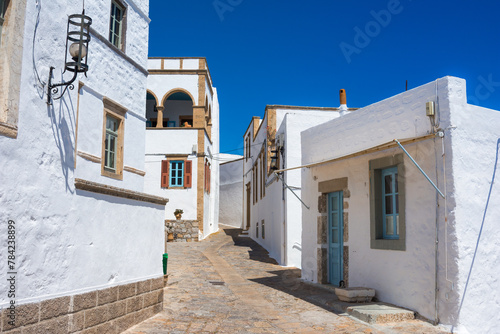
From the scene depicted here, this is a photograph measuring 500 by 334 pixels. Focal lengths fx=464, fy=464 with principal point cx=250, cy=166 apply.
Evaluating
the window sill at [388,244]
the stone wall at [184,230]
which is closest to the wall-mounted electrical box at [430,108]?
the window sill at [388,244]

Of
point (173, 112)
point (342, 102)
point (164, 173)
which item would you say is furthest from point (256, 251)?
point (173, 112)

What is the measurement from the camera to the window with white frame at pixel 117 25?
30.9ft

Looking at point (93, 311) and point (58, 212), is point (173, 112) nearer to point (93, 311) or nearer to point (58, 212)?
point (93, 311)

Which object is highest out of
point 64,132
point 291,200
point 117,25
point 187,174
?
point 117,25

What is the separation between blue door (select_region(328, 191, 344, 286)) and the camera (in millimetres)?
10109

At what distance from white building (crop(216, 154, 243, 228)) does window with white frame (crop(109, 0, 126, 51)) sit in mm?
22286

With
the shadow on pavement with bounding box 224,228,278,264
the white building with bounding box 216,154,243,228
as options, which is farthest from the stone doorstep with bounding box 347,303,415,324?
the white building with bounding box 216,154,243,228

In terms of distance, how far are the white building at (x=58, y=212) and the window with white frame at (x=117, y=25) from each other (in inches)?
53.0

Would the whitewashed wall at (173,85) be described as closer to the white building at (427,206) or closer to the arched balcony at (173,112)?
the arched balcony at (173,112)

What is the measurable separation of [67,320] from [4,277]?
3.97 feet

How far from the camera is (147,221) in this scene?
7.62 meters

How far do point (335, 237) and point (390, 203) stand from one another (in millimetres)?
2255

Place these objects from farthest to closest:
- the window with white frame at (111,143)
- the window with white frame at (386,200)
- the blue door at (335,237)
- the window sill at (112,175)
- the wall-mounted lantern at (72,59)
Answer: the blue door at (335,237) → the window with white frame at (111,143) → the window sill at (112,175) → the window with white frame at (386,200) → the wall-mounted lantern at (72,59)

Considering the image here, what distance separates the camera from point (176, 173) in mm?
22297
